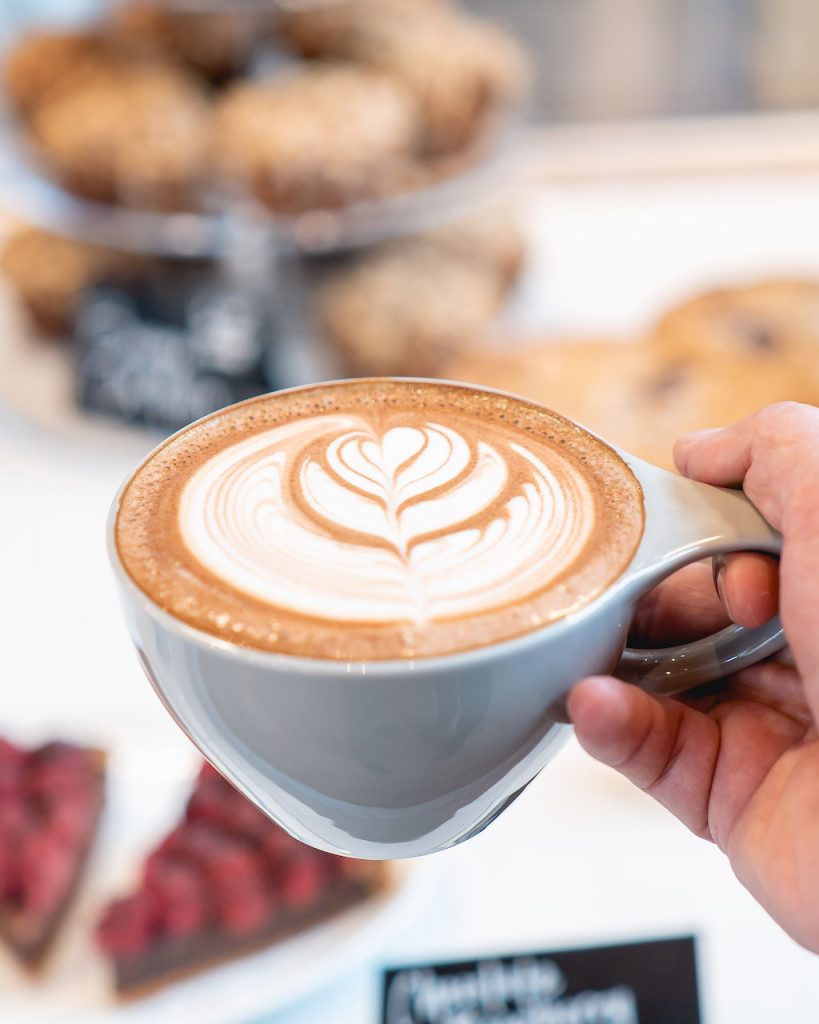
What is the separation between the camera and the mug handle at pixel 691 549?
478 mm

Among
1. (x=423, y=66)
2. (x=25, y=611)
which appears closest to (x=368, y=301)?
(x=423, y=66)

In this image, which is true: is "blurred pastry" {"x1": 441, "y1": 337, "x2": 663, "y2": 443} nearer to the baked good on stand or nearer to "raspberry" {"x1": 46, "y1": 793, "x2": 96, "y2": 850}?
the baked good on stand

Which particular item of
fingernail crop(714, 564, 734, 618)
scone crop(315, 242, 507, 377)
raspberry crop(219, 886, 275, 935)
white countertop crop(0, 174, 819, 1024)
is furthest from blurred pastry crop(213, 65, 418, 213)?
fingernail crop(714, 564, 734, 618)

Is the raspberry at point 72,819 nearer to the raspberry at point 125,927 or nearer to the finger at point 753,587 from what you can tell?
the raspberry at point 125,927

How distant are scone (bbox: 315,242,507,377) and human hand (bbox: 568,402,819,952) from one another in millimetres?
809

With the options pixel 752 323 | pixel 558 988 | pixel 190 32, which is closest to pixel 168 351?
pixel 190 32

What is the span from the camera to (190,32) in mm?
1451

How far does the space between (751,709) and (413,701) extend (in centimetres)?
26

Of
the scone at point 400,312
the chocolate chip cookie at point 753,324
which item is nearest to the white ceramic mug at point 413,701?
the chocolate chip cookie at point 753,324

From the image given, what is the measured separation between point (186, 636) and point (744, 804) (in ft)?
1.02

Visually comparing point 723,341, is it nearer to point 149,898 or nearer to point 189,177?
point 189,177

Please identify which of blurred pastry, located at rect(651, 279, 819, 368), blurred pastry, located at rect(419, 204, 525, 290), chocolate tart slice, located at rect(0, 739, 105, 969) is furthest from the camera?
blurred pastry, located at rect(419, 204, 525, 290)

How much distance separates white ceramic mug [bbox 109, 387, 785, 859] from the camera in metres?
0.44

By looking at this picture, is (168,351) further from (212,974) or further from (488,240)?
(212,974)
